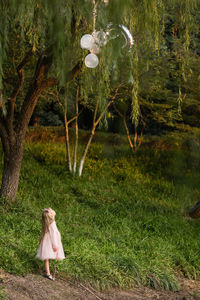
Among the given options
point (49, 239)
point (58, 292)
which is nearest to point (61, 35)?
point (49, 239)

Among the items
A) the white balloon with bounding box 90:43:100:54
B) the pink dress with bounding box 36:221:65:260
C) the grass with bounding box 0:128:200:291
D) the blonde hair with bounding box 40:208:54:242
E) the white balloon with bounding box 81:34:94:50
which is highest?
the white balloon with bounding box 81:34:94:50

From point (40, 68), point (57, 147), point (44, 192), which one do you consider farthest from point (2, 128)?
point (57, 147)

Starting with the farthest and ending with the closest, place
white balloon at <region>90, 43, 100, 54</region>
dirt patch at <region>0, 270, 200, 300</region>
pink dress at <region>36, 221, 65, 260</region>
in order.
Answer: pink dress at <region>36, 221, 65, 260</region>, dirt patch at <region>0, 270, 200, 300</region>, white balloon at <region>90, 43, 100, 54</region>

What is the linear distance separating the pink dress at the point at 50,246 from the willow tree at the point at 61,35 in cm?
164

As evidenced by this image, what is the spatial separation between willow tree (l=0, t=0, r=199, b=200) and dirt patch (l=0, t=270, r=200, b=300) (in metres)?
1.97

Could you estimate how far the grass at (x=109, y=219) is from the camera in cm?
529

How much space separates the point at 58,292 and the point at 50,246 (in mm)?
Answer: 524

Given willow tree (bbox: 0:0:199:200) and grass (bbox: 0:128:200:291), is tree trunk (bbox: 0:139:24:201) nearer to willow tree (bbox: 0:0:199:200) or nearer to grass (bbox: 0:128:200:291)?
Answer: willow tree (bbox: 0:0:199:200)

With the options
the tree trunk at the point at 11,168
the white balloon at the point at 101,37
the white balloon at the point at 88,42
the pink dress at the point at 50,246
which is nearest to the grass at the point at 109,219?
the tree trunk at the point at 11,168

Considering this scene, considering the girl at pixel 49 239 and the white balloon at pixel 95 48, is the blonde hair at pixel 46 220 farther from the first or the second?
the white balloon at pixel 95 48

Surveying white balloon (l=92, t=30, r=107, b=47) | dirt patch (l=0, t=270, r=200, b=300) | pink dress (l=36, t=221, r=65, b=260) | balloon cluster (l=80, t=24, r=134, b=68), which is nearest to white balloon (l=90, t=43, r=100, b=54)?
balloon cluster (l=80, t=24, r=134, b=68)

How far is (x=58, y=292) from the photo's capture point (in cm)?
453

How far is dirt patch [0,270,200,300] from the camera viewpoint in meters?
4.29

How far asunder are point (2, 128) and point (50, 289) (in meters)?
3.57
